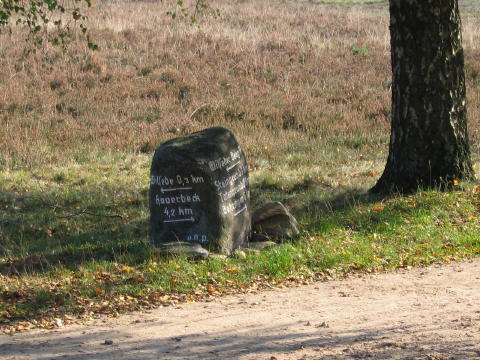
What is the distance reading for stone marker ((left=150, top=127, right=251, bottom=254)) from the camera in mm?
8625

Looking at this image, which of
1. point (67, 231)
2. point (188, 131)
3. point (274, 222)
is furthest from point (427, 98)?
point (188, 131)

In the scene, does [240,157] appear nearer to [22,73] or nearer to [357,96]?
[357,96]

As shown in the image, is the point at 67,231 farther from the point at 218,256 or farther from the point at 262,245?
the point at 218,256

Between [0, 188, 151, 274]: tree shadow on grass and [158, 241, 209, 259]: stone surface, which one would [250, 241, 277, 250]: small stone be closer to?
[158, 241, 209, 259]: stone surface

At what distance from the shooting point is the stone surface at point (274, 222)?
9.59m

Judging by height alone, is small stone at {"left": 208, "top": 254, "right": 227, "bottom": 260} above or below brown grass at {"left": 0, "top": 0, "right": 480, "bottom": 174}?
below

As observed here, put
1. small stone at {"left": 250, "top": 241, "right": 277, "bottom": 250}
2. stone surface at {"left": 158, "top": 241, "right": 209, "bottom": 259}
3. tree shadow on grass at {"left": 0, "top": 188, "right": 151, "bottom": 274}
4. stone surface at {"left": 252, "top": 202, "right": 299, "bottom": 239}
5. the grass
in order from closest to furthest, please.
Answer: the grass < stone surface at {"left": 158, "top": 241, "right": 209, "bottom": 259} < tree shadow on grass at {"left": 0, "top": 188, "right": 151, "bottom": 274} < small stone at {"left": 250, "top": 241, "right": 277, "bottom": 250} < stone surface at {"left": 252, "top": 202, "right": 299, "bottom": 239}

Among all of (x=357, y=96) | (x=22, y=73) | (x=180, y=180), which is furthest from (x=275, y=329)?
(x=22, y=73)

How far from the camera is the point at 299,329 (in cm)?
626

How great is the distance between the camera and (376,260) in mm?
8516

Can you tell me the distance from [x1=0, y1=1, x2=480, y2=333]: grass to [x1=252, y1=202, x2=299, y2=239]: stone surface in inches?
9.1

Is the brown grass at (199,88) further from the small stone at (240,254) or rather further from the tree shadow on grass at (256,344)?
the tree shadow on grass at (256,344)

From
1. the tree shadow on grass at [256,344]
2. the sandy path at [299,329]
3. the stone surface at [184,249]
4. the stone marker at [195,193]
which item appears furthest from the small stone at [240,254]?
the tree shadow on grass at [256,344]

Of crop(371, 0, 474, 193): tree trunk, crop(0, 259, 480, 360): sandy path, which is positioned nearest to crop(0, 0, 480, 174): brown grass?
crop(371, 0, 474, 193): tree trunk
